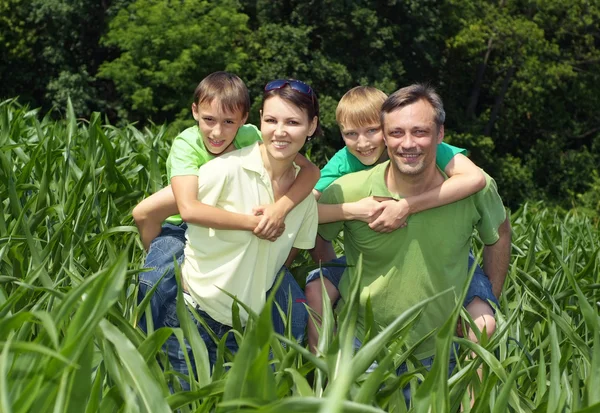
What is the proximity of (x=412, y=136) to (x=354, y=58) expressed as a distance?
85.9 feet

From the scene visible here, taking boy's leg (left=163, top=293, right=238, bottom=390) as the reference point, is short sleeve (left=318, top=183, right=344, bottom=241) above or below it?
above

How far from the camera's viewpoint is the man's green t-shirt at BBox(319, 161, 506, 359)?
265 centimetres

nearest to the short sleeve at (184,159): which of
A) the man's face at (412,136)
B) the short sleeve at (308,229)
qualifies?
the short sleeve at (308,229)

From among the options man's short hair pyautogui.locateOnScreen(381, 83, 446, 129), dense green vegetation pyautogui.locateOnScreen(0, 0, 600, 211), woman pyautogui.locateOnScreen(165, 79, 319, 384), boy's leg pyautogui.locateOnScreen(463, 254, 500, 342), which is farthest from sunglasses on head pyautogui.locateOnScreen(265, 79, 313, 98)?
dense green vegetation pyautogui.locateOnScreen(0, 0, 600, 211)

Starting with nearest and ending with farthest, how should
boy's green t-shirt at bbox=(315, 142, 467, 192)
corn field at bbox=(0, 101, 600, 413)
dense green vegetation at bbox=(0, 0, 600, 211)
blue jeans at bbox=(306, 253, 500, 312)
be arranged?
1. corn field at bbox=(0, 101, 600, 413)
2. blue jeans at bbox=(306, 253, 500, 312)
3. boy's green t-shirt at bbox=(315, 142, 467, 192)
4. dense green vegetation at bbox=(0, 0, 600, 211)

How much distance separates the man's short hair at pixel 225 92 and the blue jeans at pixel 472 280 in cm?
54

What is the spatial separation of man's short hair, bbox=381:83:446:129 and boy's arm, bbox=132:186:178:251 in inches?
26.0

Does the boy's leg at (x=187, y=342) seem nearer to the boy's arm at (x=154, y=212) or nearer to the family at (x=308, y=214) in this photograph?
the family at (x=308, y=214)

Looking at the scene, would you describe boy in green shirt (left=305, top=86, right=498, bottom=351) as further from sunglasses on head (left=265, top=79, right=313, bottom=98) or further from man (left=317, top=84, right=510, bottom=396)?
sunglasses on head (left=265, top=79, right=313, bottom=98)

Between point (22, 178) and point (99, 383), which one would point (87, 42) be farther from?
point (99, 383)

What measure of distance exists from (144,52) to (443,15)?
965cm

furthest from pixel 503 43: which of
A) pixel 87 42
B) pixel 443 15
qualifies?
pixel 87 42

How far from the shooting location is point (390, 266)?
2688 mm

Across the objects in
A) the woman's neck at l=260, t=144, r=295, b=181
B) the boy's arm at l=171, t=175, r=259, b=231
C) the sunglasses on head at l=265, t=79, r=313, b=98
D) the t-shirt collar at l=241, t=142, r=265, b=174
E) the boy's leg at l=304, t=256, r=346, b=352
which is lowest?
the boy's leg at l=304, t=256, r=346, b=352
